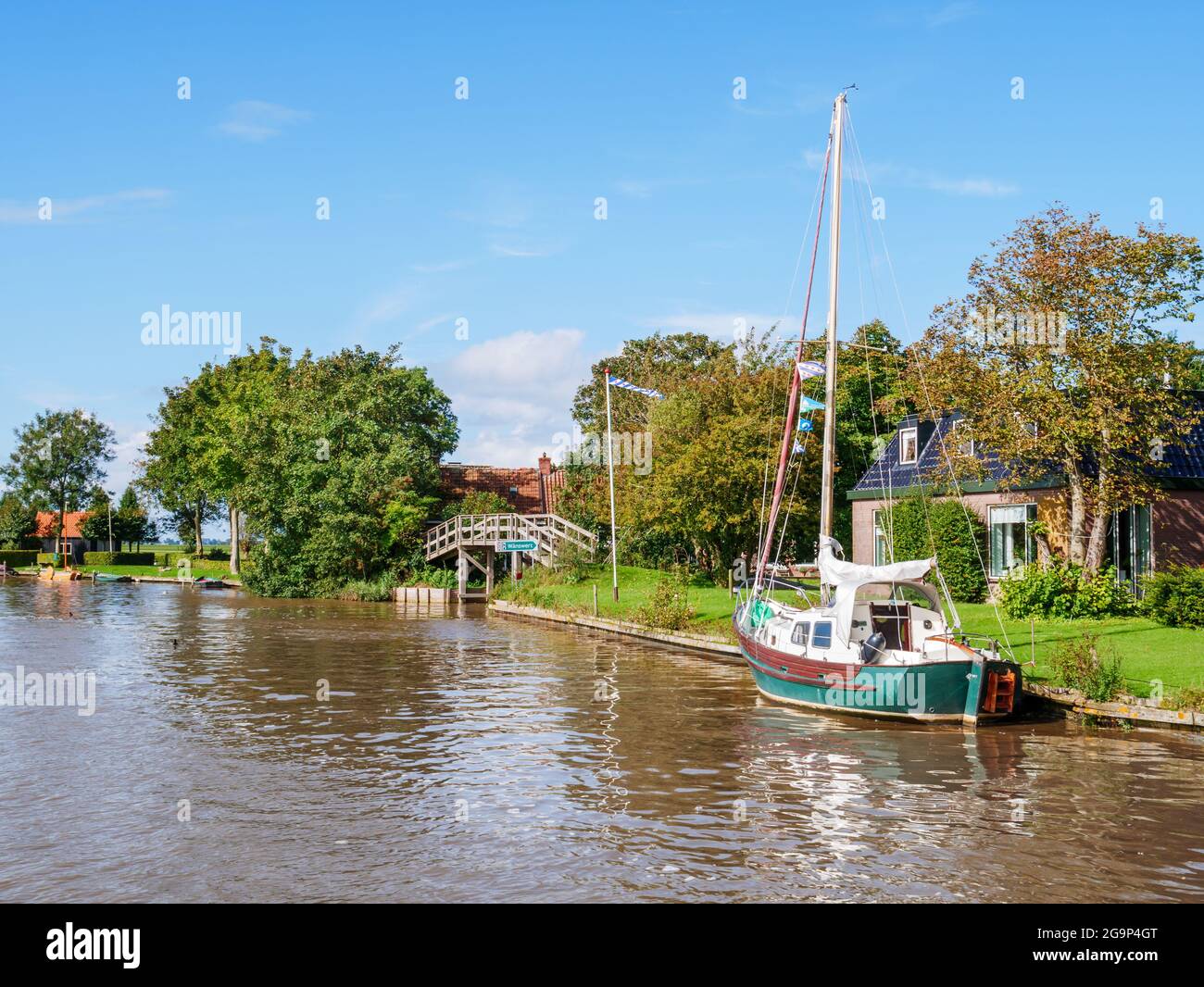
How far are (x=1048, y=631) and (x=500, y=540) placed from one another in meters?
35.5

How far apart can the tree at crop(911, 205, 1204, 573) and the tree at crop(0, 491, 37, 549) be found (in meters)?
107

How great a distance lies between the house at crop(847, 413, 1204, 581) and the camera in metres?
32.4

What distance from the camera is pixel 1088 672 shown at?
2131cm

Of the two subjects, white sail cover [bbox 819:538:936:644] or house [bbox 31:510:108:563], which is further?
house [bbox 31:510:108:563]

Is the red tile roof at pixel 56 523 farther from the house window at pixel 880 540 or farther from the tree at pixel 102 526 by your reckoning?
the house window at pixel 880 540

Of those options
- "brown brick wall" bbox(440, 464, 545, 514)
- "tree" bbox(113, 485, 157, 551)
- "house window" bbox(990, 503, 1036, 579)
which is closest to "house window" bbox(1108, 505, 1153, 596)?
"house window" bbox(990, 503, 1036, 579)

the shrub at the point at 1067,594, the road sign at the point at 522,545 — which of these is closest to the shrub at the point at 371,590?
the road sign at the point at 522,545

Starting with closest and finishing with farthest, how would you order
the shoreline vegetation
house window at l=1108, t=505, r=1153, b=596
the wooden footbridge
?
the shoreline vegetation
house window at l=1108, t=505, r=1153, b=596
the wooden footbridge

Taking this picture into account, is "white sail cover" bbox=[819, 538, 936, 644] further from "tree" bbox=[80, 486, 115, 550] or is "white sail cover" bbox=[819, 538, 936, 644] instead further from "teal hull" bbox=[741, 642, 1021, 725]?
"tree" bbox=[80, 486, 115, 550]

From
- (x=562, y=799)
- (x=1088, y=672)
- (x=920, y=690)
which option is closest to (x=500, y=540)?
(x=920, y=690)

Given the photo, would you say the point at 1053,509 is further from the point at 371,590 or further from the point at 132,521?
the point at 132,521

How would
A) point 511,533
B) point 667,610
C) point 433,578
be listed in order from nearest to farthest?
point 667,610, point 511,533, point 433,578

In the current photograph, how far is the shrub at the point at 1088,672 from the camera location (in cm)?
2097
